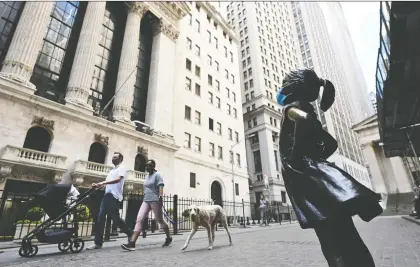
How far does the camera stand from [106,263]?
4.20 m

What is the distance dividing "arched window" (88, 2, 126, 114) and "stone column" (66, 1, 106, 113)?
6.53 ft

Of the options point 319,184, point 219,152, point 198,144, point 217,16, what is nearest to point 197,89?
point 198,144

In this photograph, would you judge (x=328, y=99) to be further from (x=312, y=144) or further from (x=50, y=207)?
(x=50, y=207)

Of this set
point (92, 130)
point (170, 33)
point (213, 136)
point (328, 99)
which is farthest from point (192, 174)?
point (328, 99)

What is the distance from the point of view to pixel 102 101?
74.4 feet

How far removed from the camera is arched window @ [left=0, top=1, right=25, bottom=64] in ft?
57.8

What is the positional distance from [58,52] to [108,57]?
4.82 m

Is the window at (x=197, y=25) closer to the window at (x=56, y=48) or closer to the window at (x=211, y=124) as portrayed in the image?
the window at (x=211, y=124)

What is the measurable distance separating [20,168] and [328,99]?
1789cm

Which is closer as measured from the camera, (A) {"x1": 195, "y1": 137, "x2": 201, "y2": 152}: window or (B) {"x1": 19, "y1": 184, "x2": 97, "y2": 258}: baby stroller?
(B) {"x1": 19, "y1": 184, "x2": 97, "y2": 258}: baby stroller

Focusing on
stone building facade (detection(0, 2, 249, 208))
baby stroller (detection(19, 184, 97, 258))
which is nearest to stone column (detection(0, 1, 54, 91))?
stone building facade (detection(0, 2, 249, 208))

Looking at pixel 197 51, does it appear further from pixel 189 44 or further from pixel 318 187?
pixel 318 187

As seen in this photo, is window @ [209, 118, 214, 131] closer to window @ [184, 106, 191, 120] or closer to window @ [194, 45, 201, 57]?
window @ [184, 106, 191, 120]

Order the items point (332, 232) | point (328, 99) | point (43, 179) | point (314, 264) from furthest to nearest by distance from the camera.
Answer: point (43, 179) → point (314, 264) → point (328, 99) → point (332, 232)
